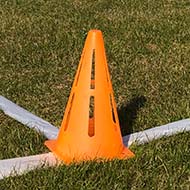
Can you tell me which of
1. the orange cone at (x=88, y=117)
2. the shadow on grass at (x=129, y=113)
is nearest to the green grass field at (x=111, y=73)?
the shadow on grass at (x=129, y=113)

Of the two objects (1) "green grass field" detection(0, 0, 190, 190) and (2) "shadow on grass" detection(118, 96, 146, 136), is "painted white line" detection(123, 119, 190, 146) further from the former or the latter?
(2) "shadow on grass" detection(118, 96, 146, 136)

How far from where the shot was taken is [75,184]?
11.7ft

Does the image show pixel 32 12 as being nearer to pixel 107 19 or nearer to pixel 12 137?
pixel 107 19

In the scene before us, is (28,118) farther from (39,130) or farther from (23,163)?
(23,163)

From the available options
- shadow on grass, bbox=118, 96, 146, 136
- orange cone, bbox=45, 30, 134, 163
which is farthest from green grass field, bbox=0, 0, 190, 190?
orange cone, bbox=45, 30, 134, 163

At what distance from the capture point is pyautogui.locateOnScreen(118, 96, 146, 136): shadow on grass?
4.50 m

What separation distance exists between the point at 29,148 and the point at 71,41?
9.98ft

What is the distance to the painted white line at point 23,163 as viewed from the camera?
12.1ft

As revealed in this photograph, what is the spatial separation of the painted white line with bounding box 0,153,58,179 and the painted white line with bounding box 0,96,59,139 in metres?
0.35

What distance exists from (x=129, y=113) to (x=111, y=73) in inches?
46.9

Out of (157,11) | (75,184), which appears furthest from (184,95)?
(157,11)

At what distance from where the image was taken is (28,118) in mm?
4559

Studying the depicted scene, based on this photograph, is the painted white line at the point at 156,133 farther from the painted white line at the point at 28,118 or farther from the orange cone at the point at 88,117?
the painted white line at the point at 28,118

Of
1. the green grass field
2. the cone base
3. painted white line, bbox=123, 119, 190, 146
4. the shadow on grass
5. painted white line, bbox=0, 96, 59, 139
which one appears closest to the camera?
the green grass field
